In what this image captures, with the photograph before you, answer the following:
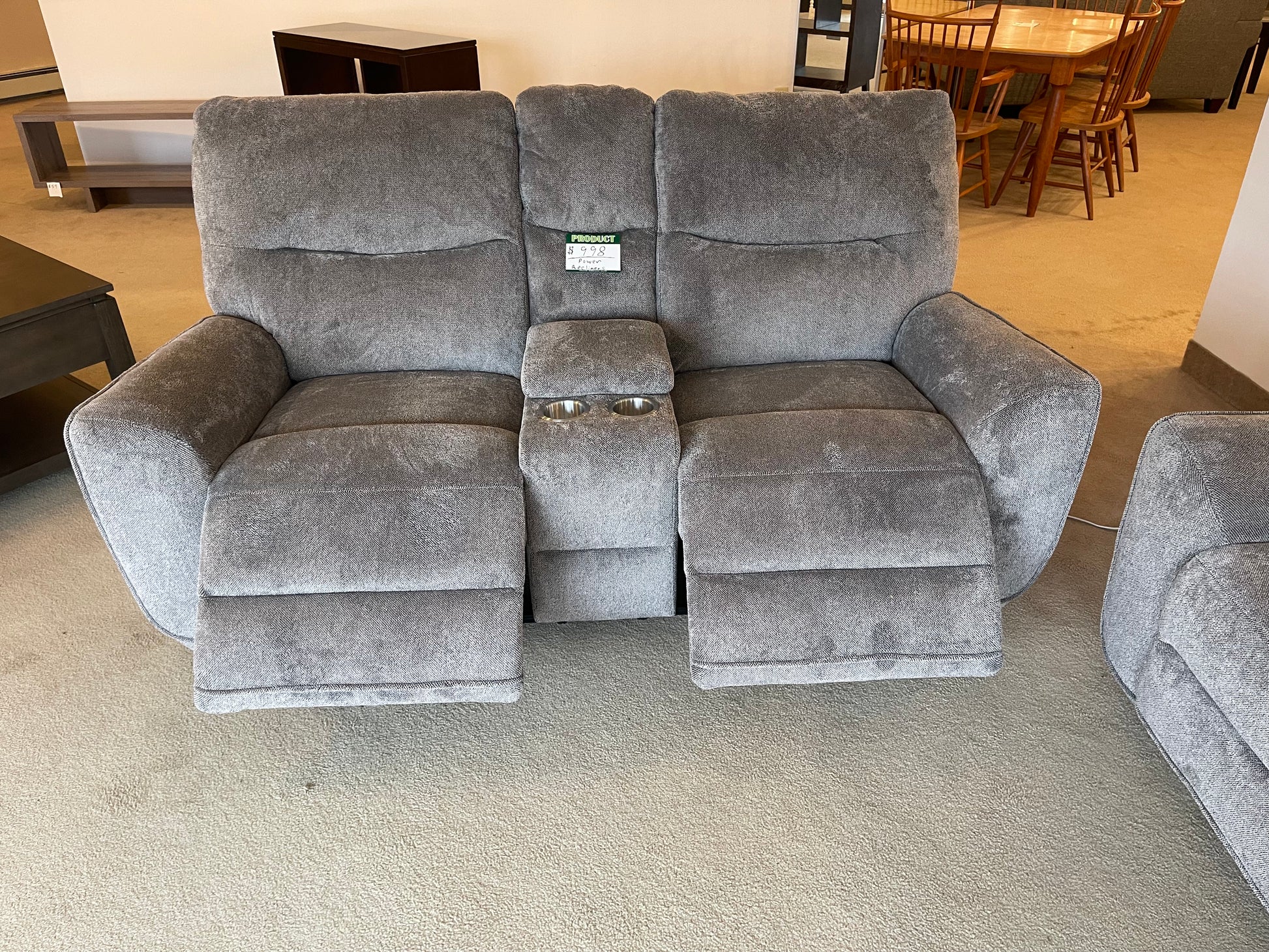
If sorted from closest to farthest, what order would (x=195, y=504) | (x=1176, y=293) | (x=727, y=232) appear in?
1. (x=195, y=504)
2. (x=727, y=232)
3. (x=1176, y=293)

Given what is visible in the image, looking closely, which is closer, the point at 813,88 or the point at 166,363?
the point at 166,363

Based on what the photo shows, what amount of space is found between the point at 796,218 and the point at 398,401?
98 centimetres

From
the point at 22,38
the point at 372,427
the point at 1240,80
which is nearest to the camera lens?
the point at 372,427

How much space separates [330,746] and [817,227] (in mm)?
1515

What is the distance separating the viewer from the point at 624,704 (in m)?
1.83

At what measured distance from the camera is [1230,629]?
1.43 metres

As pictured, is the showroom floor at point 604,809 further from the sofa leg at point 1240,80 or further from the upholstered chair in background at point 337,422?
the sofa leg at point 1240,80

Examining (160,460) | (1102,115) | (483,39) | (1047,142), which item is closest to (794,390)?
(160,460)

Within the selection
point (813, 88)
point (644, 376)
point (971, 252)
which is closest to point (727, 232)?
point (644, 376)

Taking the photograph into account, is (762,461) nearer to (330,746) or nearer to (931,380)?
(931,380)

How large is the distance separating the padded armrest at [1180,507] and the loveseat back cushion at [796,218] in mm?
711

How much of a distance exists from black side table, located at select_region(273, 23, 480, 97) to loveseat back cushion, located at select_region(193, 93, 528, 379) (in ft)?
4.89

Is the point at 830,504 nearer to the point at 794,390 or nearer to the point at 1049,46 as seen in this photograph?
the point at 794,390

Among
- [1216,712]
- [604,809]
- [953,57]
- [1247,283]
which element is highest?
[953,57]
